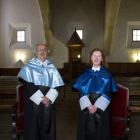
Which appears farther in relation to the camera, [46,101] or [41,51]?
[41,51]

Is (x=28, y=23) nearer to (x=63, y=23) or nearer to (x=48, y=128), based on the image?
(x=63, y=23)

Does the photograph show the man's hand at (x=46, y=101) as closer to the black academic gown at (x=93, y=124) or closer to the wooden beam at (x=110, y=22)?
the black academic gown at (x=93, y=124)

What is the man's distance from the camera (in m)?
2.11

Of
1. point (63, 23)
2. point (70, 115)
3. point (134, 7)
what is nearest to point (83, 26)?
point (63, 23)

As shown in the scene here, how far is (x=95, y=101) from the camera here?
205 centimetres

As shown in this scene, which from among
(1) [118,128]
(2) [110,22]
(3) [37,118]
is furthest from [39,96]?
(2) [110,22]

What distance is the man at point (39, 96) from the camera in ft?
6.93

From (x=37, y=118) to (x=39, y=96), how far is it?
0.95 feet

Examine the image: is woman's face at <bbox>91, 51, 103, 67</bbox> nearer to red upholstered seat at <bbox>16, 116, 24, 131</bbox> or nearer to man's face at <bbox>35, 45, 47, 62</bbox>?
man's face at <bbox>35, 45, 47, 62</bbox>

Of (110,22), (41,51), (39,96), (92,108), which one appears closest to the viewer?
(92,108)

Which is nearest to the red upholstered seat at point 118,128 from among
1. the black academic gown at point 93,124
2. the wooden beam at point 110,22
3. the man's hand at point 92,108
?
the black academic gown at point 93,124

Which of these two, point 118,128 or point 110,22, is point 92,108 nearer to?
point 118,128

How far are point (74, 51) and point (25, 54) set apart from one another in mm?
3433

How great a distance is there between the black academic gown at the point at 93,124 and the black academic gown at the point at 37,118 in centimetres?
41
